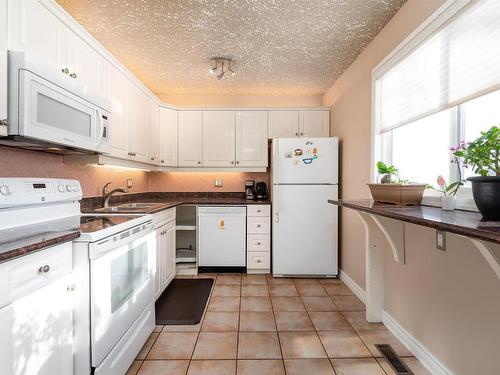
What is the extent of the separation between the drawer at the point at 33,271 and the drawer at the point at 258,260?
2393 millimetres

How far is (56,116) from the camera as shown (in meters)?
1.59

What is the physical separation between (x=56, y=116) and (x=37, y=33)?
0.46m

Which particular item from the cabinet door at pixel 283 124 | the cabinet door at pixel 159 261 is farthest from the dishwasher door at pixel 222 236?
the cabinet door at pixel 283 124

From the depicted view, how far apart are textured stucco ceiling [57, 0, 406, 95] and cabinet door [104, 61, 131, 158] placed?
1.19 feet

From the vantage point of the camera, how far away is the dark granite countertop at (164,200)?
2.49 m

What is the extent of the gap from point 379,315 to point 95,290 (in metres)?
2.13

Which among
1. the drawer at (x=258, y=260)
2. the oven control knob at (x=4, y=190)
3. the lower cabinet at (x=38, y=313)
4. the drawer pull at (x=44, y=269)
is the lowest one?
the drawer at (x=258, y=260)

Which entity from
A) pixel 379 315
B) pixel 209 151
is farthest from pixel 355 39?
pixel 379 315

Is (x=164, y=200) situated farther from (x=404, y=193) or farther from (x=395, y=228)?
(x=404, y=193)

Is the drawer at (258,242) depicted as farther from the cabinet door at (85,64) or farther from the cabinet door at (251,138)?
the cabinet door at (85,64)

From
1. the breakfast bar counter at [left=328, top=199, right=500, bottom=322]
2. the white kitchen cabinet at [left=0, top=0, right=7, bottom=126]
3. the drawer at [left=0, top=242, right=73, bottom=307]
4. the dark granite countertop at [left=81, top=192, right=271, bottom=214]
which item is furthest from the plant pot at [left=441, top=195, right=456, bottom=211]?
the white kitchen cabinet at [left=0, top=0, right=7, bottom=126]

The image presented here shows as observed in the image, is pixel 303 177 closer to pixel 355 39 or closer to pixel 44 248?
pixel 355 39

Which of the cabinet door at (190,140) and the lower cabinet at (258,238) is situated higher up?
the cabinet door at (190,140)

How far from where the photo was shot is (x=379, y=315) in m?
2.27
